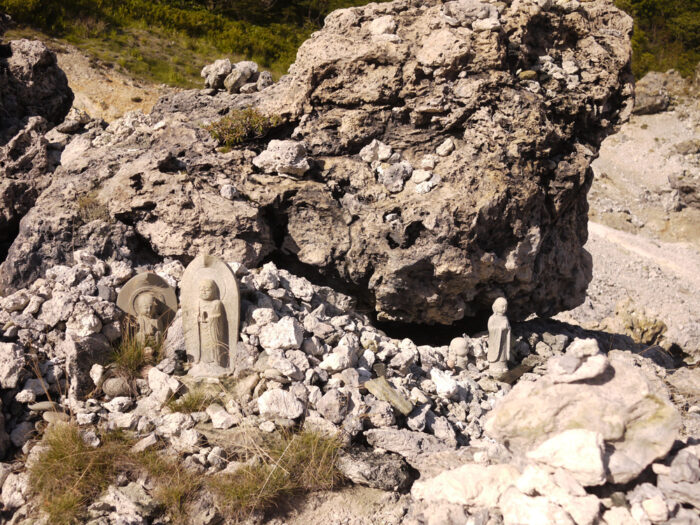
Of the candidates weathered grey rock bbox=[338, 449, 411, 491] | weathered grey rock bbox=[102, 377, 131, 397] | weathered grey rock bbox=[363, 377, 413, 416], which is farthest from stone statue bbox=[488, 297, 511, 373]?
weathered grey rock bbox=[102, 377, 131, 397]

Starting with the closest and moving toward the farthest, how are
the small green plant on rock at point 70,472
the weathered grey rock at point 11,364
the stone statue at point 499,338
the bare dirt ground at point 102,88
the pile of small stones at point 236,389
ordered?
the small green plant on rock at point 70,472 → the pile of small stones at point 236,389 → the weathered grey rock at point 11,364 → the stone statue at point 499,338 → the bare dirt ground at point 102,88

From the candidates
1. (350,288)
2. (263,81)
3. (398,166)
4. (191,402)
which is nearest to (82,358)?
(191,402)

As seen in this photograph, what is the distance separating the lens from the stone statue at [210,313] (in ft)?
19.2

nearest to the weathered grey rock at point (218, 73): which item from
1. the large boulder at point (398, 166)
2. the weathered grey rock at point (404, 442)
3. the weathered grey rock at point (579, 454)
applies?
the large boulder at point (398, 166)

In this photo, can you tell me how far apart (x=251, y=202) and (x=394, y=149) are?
219 cm

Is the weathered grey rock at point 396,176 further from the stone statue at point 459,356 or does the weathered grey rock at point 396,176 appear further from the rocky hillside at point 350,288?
the stone statue at point 459,356

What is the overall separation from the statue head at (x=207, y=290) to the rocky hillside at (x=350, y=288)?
1.44ft

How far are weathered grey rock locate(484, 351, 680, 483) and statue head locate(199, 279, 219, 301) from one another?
3.13 metres

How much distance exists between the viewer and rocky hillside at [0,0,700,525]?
420cm

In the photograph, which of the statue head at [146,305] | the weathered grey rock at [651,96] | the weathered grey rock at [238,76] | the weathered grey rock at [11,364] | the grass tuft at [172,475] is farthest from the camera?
the weathered grey rock at [651,96]

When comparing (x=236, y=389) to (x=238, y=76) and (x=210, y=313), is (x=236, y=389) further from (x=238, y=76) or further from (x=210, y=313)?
(x=238, y=76)

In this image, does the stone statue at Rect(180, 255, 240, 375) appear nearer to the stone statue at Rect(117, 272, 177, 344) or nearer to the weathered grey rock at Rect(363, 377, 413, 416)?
the stone statue at Rect(117, 272, 177, 344)

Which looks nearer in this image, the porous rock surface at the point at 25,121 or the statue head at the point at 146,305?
the statue head at the point at 146,305

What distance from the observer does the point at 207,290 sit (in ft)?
19.2
